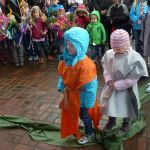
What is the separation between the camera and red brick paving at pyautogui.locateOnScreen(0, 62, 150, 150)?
12.7 ft

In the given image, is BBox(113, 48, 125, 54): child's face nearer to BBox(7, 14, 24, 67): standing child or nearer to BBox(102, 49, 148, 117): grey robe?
BBox(102, 49, 148, 117): grey robe

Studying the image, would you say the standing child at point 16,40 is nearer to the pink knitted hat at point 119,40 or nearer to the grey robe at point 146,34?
the grey robe at point 146,34

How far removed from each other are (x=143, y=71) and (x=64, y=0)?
528cm

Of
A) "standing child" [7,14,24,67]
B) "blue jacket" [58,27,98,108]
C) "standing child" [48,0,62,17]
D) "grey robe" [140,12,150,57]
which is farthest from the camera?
"standing child" [48,0,62,17]

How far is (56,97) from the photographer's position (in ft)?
17.3

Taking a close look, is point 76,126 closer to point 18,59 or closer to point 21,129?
point 21,129

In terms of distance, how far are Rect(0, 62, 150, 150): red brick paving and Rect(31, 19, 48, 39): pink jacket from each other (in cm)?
69

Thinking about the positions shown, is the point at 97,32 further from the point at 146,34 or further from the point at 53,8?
the point at 146,34

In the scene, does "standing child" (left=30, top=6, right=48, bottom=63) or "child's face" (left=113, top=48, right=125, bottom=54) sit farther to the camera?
"standing child" (left=30, top=6, right=48, bottom=63)

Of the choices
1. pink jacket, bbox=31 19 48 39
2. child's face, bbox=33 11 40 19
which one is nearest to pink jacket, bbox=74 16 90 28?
pink jacket, bbox=31 19 48 39

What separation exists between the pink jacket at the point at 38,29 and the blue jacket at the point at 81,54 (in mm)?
3761

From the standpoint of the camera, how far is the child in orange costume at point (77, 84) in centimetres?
334

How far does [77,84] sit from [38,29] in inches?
153

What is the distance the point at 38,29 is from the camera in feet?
23.2
